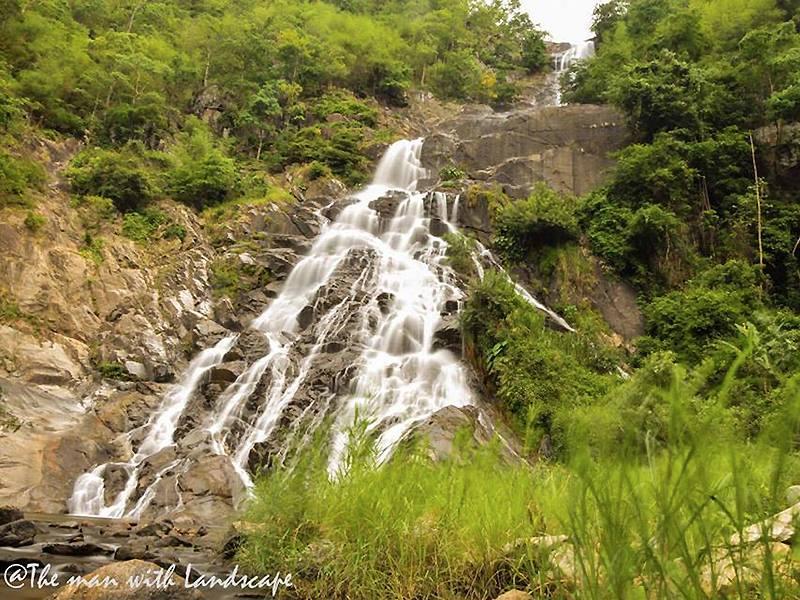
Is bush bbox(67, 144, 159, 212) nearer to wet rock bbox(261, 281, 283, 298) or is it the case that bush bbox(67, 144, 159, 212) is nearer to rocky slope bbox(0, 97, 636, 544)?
rocky slope bbox(0, 97, 636, 544)

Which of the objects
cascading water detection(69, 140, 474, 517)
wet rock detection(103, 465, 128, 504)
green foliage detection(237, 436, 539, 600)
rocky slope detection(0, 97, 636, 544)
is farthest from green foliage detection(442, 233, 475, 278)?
green foliage detection(237, 436, 539, 600)

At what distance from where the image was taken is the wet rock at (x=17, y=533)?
5.91 m

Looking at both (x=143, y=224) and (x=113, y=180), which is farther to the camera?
(x=113, y=180)

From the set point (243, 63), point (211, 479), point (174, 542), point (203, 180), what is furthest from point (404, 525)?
point (243, 63)

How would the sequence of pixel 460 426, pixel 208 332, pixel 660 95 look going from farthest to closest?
pixel 660 95
pixel 208 332
pixel 460 426

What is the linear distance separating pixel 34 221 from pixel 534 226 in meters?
13.2

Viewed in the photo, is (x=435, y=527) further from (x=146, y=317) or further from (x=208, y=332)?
(x=146, y=317)

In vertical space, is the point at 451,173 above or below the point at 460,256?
above

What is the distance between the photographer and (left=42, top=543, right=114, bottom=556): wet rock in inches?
223

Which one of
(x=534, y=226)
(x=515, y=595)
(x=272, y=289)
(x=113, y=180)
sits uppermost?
(x=113, y=180)

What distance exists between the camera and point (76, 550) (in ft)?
18.8

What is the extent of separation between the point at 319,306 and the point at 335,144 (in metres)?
12.6

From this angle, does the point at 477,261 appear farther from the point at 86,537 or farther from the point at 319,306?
the point at 86,537

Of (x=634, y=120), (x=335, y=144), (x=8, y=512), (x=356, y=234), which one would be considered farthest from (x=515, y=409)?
(x=335, y=144)
